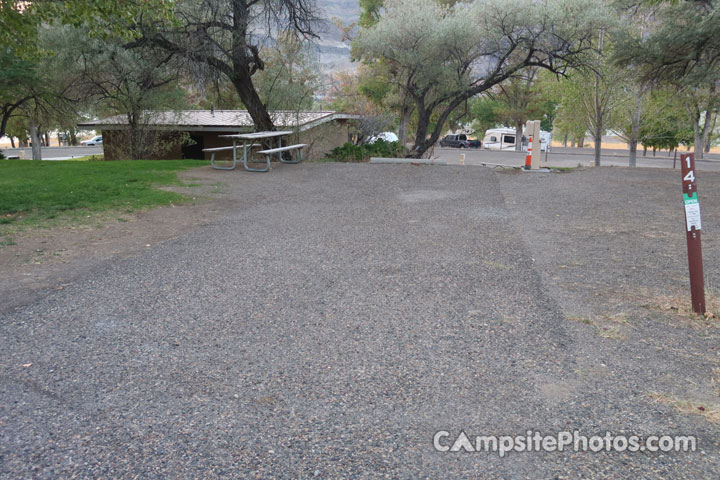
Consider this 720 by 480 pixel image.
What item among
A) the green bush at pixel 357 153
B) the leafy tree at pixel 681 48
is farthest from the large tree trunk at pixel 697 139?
the green bush at pixel 357 153

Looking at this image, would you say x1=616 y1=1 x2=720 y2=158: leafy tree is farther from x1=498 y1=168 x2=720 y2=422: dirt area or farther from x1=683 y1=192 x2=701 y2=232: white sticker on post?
x1=683 y1=192 x2=701 y2=232: white sticker on post

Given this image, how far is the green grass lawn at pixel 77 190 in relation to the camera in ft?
28.0

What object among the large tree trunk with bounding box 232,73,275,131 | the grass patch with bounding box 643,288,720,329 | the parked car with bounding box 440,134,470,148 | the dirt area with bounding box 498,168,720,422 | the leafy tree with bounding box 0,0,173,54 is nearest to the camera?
the dirt area with bounding box 498,168,720,422

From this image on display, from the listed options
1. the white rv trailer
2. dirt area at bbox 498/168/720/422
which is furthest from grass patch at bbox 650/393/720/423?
the white rv trailer

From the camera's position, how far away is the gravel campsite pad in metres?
2.58

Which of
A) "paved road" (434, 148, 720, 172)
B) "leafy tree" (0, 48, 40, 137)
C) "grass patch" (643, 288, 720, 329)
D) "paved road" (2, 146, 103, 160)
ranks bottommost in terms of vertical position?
"grass patch" (643, 288, 720, 329)

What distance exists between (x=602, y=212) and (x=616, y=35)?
9640 mm

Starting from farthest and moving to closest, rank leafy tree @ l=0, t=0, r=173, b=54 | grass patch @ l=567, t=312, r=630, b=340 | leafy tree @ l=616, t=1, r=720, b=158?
leafy tree @ l=616, t=1, r=720, b=158
leafy tree @ l=0, t=0, r=173, b=54
grass patch @ l=567, t=312, r=630, b=340

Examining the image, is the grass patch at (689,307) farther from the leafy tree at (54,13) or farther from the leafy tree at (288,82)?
the leafy tree at (288,82)

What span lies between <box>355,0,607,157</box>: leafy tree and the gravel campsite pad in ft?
45.4

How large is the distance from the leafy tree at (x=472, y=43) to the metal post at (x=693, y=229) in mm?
16035

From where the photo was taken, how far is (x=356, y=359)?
3.58 m

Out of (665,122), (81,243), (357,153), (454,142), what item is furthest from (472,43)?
(454,142)

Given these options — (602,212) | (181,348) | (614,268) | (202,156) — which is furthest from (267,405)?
(202,156)
